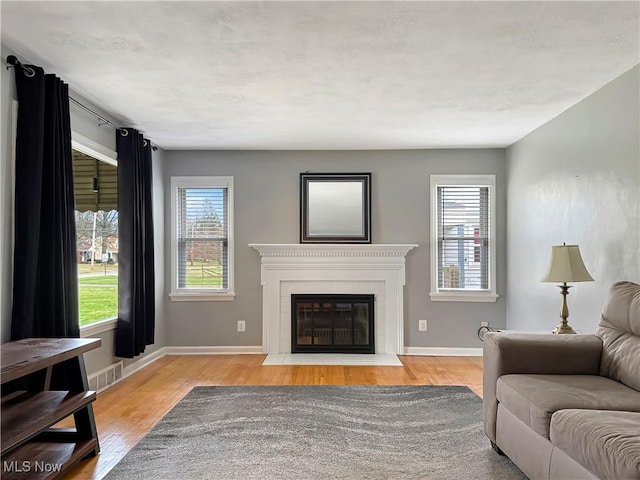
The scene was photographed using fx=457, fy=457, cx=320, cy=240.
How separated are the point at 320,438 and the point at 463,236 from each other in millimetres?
3227

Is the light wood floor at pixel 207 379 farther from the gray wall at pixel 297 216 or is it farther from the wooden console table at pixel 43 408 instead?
the gray wall at pixel 297 216

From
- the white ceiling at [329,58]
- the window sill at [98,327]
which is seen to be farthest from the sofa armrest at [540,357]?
the window sill at [98,327]

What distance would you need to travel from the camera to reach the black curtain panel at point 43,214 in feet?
9.05

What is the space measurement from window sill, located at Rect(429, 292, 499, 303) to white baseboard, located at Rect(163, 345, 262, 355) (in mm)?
2131

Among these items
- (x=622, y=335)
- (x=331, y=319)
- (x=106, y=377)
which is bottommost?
(x=106, y=377)

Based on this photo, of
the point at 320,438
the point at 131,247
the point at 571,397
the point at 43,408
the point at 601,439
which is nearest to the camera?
the point at 601,439

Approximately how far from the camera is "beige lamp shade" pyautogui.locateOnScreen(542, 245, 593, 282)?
10.6 ft

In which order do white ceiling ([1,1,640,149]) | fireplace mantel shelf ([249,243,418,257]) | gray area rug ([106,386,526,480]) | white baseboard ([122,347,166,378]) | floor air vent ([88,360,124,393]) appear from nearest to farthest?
1. white ceiling ([1,1,640,149])
2. gray area rug ([106,386,526,480])
3. floor air vent ([88,360,124,393])
4. white baseboard ([122,347,166,378])
5. fireplace mantel shelf ([249,243,418,257])

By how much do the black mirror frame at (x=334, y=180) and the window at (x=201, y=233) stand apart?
0.84 meters

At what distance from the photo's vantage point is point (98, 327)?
12.6 feet

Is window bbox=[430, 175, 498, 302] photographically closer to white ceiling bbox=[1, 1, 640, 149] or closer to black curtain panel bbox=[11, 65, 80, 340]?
white ceiling bbox=[1, 1, 640, 149]

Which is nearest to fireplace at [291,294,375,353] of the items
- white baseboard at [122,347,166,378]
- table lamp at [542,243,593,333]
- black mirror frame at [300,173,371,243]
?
black mirror frame at [300,173,371,243]

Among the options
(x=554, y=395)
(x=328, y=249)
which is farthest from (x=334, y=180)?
(x=554, y=395)

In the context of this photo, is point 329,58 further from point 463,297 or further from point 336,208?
point 463,297
